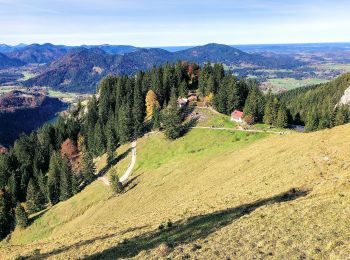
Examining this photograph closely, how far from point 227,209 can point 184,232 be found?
8601 millimetres

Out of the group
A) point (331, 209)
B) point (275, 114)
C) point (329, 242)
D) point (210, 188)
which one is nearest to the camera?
point (329, 242)

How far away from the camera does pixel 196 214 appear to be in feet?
137

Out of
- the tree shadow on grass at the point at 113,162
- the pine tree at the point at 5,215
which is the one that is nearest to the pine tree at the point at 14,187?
the pine tree at the point at 5,215

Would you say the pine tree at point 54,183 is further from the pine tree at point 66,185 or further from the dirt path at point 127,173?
the dirt path at point 127,173

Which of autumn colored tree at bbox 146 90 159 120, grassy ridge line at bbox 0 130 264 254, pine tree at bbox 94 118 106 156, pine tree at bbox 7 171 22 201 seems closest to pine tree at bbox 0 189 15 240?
pine tree at bbox 7 171 22 201

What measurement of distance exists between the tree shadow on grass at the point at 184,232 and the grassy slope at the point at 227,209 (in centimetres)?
12

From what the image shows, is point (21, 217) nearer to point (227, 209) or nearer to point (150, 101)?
point (150, 101)

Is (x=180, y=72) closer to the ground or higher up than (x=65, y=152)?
higher up

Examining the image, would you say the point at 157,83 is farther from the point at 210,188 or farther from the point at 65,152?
the point at 210,188

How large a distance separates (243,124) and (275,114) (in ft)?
38.6

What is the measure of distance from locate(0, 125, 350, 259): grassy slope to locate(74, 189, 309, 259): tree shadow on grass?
0.12 meters

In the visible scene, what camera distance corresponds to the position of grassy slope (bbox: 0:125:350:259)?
27.1 m

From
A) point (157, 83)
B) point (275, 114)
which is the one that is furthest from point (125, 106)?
point (275, 114)

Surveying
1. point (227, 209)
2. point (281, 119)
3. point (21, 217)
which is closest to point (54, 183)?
point (21, 217)
